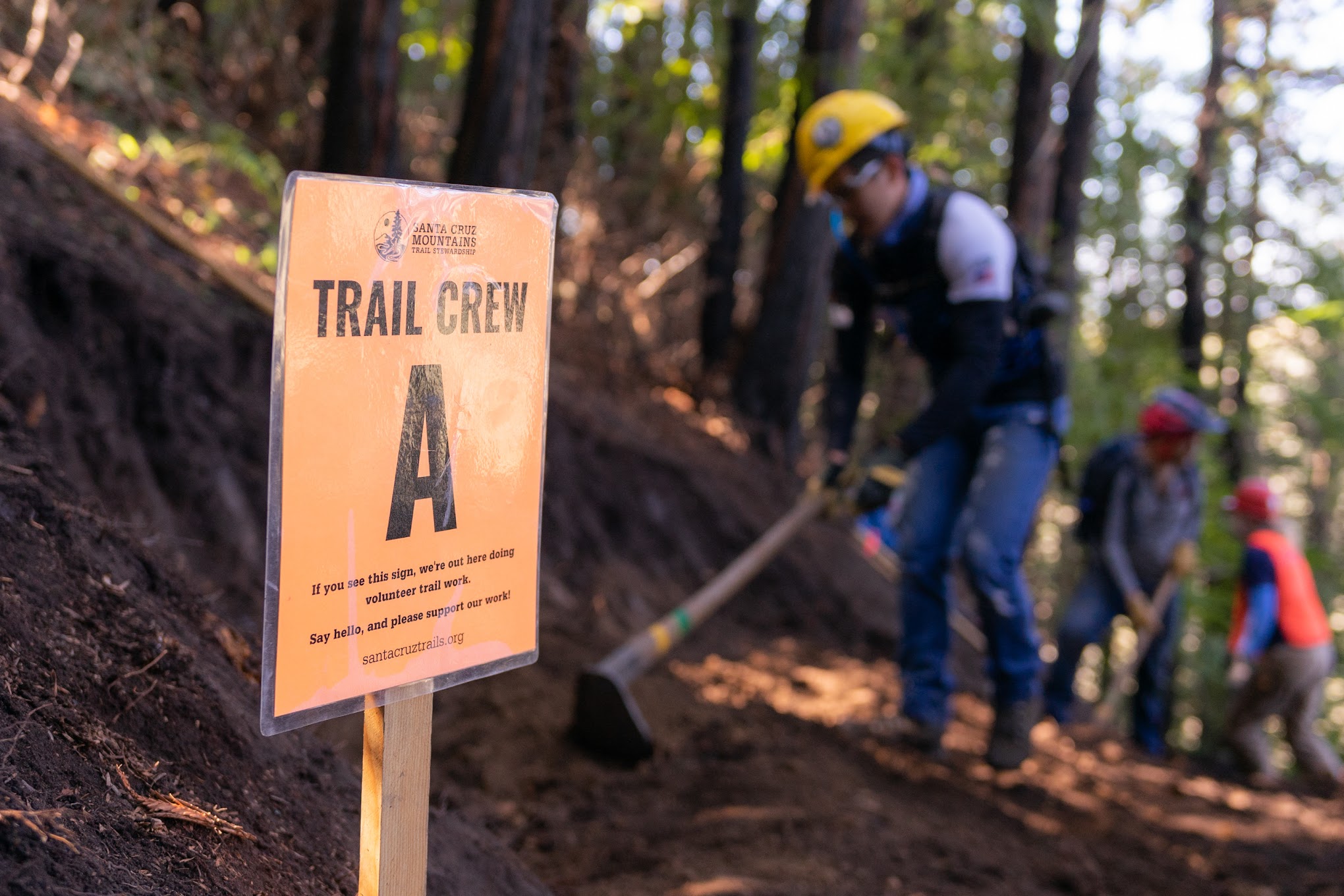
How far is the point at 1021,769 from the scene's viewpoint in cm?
500

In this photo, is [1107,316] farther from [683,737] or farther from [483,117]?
[683,737]

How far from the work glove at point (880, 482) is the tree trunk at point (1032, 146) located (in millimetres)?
5716

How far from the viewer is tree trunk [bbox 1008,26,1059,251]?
10.2 m

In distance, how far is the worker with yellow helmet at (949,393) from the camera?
4273 millimetres

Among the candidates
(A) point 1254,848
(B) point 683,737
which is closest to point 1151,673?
(A) point 1254,848

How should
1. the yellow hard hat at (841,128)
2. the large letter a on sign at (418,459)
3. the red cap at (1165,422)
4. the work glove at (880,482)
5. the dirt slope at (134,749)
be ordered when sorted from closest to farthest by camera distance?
the dirt slope at (134,749)
the large letter a on sign at (418,459)
the yellow hard hat at (841,128)
the work glove at (880,482)
the red cap at (1165,422)

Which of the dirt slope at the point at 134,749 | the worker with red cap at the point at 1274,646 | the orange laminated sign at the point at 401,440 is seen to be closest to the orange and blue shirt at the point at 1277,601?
the worker with red cap at the point at 1274,646

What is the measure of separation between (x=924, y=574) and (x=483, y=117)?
3608 millimetres

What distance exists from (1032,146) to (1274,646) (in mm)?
5139

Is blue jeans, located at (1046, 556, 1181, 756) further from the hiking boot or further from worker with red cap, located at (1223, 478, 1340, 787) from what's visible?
the hiking boot

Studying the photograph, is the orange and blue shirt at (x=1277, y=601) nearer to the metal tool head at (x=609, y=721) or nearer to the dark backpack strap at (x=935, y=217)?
the dark backpack strap at (x=935, y=217)

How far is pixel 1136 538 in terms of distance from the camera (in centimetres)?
726

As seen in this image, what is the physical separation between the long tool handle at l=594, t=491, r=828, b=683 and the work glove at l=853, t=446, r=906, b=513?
399 millimetres

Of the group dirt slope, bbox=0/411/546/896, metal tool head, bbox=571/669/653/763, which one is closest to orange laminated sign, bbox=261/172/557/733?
dirt slope, bbox=0/411/546/896
